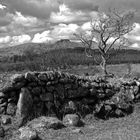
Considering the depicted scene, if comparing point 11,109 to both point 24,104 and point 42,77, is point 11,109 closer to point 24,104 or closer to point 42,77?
point 24,104

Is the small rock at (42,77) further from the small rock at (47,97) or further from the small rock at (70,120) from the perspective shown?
the small rock at (70,120)

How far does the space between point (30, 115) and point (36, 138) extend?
2.01 meters

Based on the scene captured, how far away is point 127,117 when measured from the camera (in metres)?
12.8

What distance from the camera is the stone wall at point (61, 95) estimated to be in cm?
1048

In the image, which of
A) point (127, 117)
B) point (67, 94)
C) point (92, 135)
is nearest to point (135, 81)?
point (127, 117)

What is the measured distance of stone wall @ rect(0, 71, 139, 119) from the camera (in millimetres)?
10477

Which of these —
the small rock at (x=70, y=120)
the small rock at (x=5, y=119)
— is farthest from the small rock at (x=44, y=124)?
the small rock at (x=5, y=119)

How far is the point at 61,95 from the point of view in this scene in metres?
12.1

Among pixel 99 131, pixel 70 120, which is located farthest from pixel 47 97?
pixel 99 131

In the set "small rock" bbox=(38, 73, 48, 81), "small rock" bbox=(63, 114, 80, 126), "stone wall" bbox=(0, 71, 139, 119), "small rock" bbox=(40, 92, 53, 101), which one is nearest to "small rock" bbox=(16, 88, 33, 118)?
"stone wall" bbox=(0, 71, 139, 119)

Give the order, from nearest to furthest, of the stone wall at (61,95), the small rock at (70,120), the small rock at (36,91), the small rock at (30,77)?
the stone wall at (61,95)
the small rock at (70,120)
the small rock at (30,77)
the small rock at (36,91)

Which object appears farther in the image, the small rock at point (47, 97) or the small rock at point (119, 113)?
the small rock at point (119, 113)

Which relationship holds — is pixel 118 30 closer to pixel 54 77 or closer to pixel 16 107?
pixel 54 77

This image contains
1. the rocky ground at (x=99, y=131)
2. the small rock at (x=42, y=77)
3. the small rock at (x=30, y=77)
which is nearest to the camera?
the rocky ground at (x=99, y=131)
